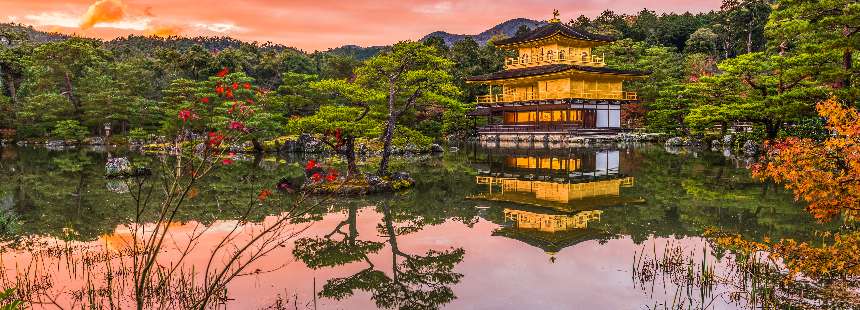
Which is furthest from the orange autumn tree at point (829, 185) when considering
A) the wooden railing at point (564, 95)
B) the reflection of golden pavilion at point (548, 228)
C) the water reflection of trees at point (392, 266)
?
the wooden railing at point (564, 95)

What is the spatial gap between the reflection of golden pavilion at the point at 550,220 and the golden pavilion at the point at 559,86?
101 ft

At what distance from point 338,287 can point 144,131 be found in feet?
155

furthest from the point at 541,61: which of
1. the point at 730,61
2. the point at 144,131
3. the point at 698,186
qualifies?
the point at 144,131

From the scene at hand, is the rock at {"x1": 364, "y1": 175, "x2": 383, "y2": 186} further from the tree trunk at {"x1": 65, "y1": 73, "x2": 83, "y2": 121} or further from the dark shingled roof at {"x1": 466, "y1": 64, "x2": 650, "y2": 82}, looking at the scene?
the tree trunk at {"x1": 65, "y1": 73, "x2": 83, "y2": 121}

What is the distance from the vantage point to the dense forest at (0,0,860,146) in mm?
22297

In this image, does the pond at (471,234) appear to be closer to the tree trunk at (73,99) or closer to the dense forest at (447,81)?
the dense forest at (447,81)

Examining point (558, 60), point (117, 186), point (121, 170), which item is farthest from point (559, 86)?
point (117, 186)

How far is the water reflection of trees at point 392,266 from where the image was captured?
8.36 m

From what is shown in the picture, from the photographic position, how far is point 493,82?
2045 inches

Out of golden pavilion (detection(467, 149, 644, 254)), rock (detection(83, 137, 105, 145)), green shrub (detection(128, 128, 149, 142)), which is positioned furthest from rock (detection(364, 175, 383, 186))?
rock (detection(83, 137, 105, 145))

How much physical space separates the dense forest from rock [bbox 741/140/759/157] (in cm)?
129

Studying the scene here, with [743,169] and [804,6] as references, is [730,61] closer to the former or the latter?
[804,6]

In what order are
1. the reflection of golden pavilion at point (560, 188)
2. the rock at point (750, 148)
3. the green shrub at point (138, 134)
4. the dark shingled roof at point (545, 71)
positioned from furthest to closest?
the green shrub at point (138, 134) < the dark shingled roof at point (545, 71) < the rock at point (750, 148) < the reflection of golden pavilion at point (560, 188)

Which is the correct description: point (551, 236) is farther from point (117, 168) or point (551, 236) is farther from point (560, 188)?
point (117, 168)
